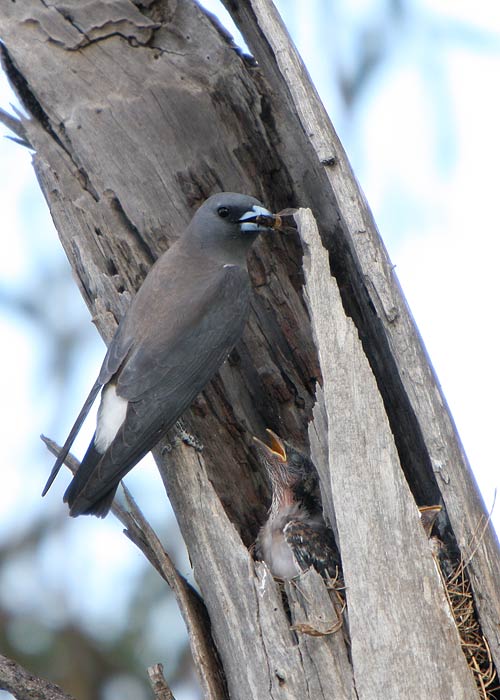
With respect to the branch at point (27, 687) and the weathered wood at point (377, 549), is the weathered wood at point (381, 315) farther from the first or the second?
the branch at point (27, 687)

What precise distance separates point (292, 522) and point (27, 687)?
4.19 ft

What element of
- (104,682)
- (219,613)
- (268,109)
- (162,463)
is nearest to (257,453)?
(162,463)

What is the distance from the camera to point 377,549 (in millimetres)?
3164

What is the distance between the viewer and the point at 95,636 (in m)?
6.64

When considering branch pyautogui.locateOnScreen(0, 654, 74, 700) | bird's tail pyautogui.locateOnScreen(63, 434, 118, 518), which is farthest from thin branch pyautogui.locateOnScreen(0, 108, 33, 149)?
branch pyautogui.locateOnScreen(0, 654, 74, 700)

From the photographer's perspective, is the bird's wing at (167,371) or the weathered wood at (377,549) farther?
the bird's wing at (167,371)

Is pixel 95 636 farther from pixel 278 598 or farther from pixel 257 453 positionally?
pixel 278 598

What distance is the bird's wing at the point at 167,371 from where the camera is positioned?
3.72 meters

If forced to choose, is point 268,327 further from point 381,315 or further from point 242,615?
point 242,615

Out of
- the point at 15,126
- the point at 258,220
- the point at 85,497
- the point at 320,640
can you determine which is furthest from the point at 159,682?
the point at 15,126

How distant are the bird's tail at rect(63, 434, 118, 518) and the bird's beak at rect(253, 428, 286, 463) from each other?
0.81m

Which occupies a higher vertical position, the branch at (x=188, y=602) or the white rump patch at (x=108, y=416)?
the white rump patch at (x=108, y=416)

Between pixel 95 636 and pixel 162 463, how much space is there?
3174 mm

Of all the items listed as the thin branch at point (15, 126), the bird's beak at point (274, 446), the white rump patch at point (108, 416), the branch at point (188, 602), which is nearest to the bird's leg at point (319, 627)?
the branch at point (188, 602)
